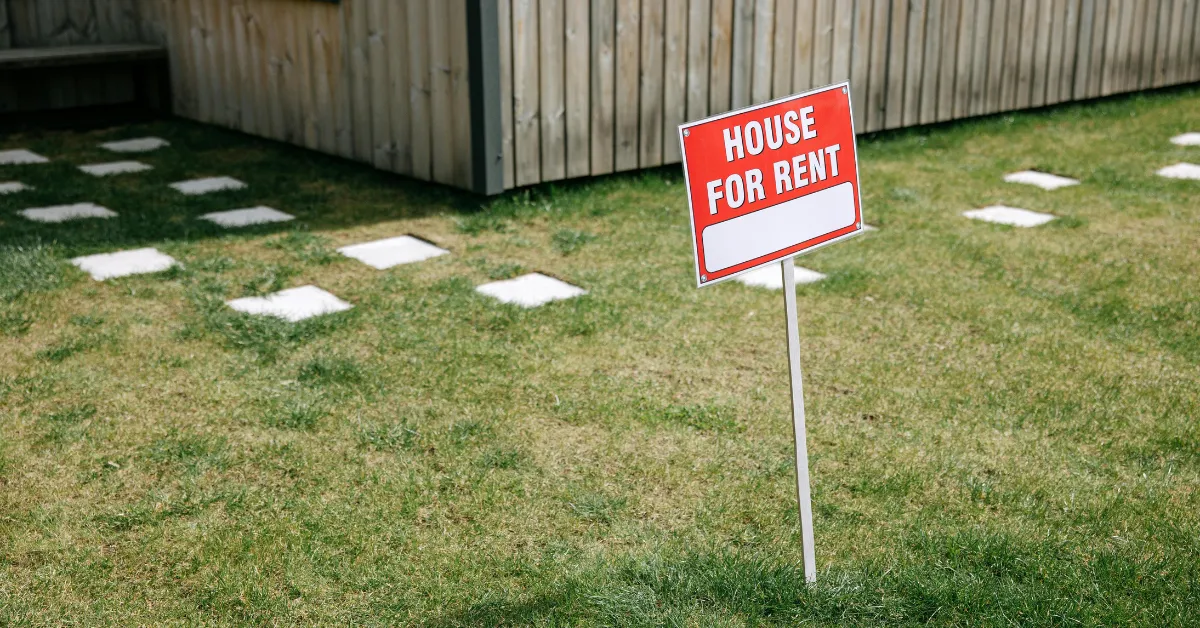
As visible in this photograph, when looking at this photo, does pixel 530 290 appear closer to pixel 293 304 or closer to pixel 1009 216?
pixel 293 304

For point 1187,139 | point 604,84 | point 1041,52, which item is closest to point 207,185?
point 604,84

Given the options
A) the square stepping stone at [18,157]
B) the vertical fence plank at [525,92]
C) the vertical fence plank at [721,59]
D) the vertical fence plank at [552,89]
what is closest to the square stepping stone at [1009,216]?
the vertical fence plank at [721,59]

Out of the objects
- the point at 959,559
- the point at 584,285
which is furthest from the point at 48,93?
the point at 959,559

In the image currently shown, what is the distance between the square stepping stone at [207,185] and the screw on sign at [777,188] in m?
4.84

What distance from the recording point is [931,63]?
841 centimetres

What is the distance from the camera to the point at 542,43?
6.28 m

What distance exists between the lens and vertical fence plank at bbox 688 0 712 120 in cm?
696

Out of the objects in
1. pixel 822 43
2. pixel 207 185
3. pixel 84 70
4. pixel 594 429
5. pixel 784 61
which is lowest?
pixel 594 429

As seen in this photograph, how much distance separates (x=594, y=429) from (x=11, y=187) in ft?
15.3

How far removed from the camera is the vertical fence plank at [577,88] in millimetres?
6402

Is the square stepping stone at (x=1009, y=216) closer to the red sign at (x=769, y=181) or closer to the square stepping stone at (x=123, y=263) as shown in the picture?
the red sign at (x=769, y=181)

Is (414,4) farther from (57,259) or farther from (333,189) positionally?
(57,259)

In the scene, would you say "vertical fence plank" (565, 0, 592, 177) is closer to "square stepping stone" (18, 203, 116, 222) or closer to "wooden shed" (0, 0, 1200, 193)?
"wooden shed" (0, 0, 1200, 193)

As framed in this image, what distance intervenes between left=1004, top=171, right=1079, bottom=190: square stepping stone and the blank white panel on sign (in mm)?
4682
